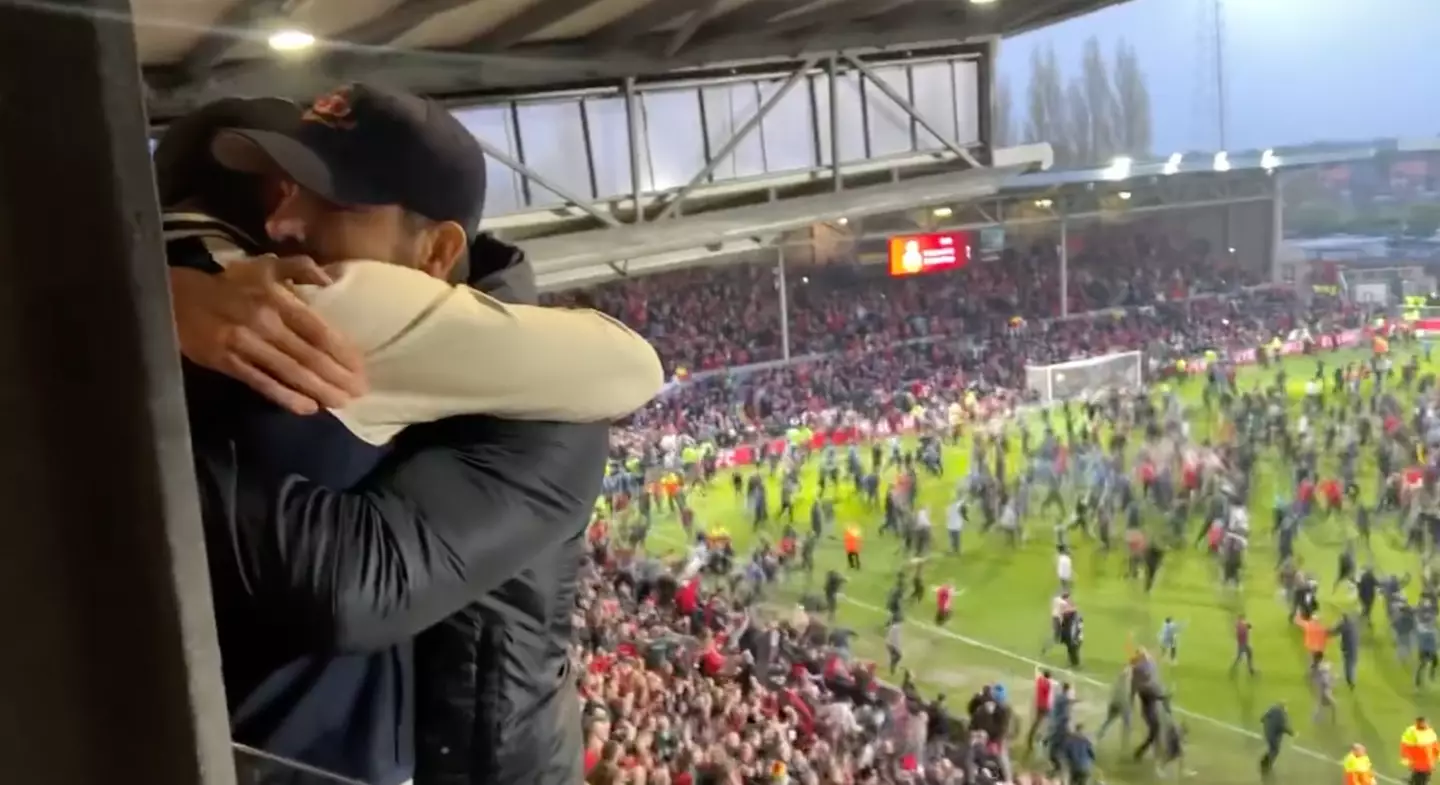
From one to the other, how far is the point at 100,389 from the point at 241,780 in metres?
0.22

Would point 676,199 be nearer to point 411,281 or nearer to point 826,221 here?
point 826,221

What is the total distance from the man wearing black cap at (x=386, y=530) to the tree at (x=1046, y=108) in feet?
8.46

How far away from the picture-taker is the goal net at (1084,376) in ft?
10.6

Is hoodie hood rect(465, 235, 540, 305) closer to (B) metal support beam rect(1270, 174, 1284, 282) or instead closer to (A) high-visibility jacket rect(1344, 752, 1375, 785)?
(A) high-visibility jacket rect(1344, 752, 1375, 785)

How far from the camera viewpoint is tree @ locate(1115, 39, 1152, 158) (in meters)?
3.00

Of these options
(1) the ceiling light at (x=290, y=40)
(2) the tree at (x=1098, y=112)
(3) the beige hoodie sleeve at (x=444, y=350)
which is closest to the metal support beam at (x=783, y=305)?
(2) the tree at (x=1098, y=112)

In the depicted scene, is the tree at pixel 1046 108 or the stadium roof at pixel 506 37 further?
the tree at pixel 1046 108

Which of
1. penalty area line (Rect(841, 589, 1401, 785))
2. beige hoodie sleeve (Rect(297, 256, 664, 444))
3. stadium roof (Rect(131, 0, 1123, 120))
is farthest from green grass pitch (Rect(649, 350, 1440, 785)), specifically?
beige hoodie sleeve (Rect(297, 256, 664, 444))

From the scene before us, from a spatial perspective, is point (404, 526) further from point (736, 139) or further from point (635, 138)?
point (736, 139)

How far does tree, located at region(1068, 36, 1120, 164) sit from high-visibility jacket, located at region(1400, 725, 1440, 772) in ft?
4.79

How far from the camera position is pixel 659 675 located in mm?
2975

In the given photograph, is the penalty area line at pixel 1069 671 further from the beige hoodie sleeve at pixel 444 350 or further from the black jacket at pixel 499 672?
the beige hoodie sleeve at pixel 444 350

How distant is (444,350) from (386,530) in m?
0.09

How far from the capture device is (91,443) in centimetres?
46
